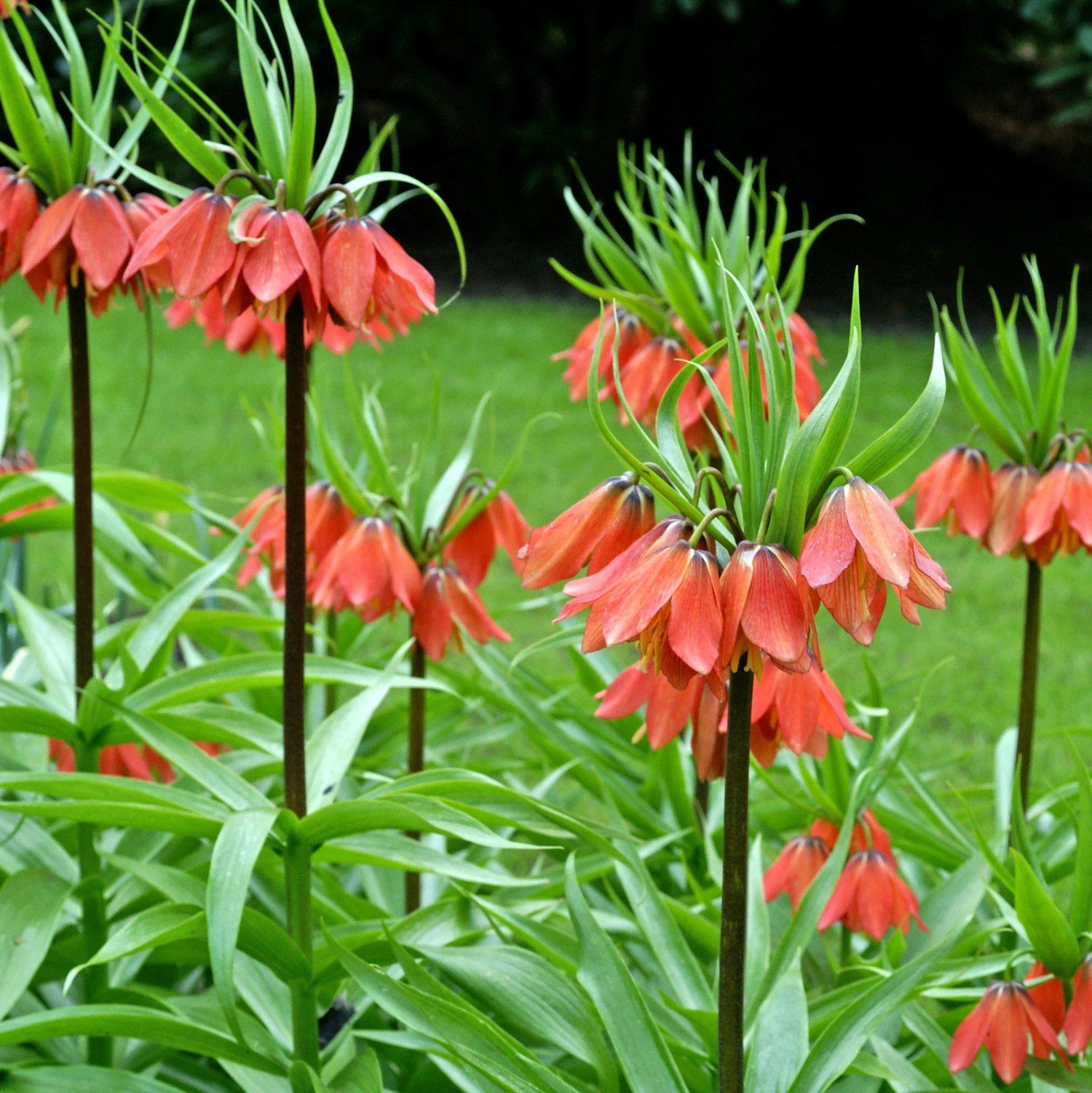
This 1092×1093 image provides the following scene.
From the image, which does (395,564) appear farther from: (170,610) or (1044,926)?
(1044,926)

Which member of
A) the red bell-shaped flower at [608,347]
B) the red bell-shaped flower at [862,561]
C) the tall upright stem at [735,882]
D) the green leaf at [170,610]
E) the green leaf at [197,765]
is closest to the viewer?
the red bell-shaped flower at [862,561]

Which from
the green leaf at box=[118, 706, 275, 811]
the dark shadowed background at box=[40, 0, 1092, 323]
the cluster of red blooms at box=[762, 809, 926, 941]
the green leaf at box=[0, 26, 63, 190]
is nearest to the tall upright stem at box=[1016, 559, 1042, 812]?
the cluster of red blooms at box=[762, 809, 926, 941]

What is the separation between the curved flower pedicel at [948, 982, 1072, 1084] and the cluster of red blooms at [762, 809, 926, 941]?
0.22m

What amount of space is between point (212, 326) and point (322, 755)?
757 millimetres

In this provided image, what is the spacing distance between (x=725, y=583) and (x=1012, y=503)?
796mm

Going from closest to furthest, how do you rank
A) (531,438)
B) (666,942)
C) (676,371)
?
(666,942) → (676,371) → (531,438)

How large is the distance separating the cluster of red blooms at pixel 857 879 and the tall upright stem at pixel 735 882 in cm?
46

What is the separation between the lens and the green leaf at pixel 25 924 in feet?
4.04

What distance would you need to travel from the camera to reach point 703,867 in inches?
67.9

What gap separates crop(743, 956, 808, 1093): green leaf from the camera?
1093 mm

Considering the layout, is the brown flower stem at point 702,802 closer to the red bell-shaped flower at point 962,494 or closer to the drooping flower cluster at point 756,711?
the red bell-shaped flower at point 962,494

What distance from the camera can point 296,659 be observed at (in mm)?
1195

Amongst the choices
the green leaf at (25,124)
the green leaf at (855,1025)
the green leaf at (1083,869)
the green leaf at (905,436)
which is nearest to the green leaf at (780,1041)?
the green leaf at (855,1025)

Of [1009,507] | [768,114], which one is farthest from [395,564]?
[768,114]
